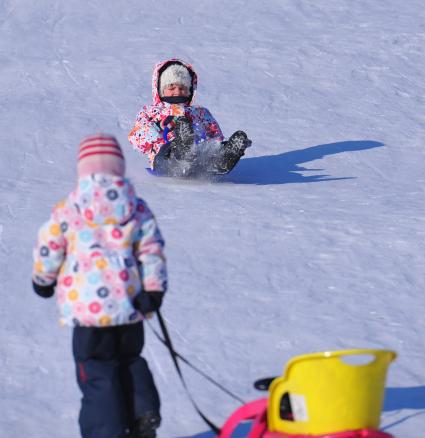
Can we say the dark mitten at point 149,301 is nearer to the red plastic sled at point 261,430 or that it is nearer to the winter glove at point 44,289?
the winter glove at point 44,289

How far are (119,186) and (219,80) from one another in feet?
23.2

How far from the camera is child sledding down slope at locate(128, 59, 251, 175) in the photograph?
7.32m

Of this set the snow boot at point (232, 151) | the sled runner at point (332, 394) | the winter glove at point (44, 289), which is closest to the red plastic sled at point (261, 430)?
the sled runner at point (332, 394)

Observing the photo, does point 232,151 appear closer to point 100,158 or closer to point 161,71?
point 161,71

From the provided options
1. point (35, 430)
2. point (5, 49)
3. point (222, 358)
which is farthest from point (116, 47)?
point (35, 430)

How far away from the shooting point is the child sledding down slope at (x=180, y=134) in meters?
7.32

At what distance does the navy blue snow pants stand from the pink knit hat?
0.50 metres

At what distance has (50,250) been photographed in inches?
133

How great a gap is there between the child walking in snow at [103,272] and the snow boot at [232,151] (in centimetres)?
375

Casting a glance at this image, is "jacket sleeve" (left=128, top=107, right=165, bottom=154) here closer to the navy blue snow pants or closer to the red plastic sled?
the navy blue snow pants

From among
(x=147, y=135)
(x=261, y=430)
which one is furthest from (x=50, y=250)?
(x=147, y=135)

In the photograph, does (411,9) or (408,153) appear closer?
(408,153)

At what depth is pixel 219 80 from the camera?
10.4m

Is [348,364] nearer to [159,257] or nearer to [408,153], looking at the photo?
[159,257]
